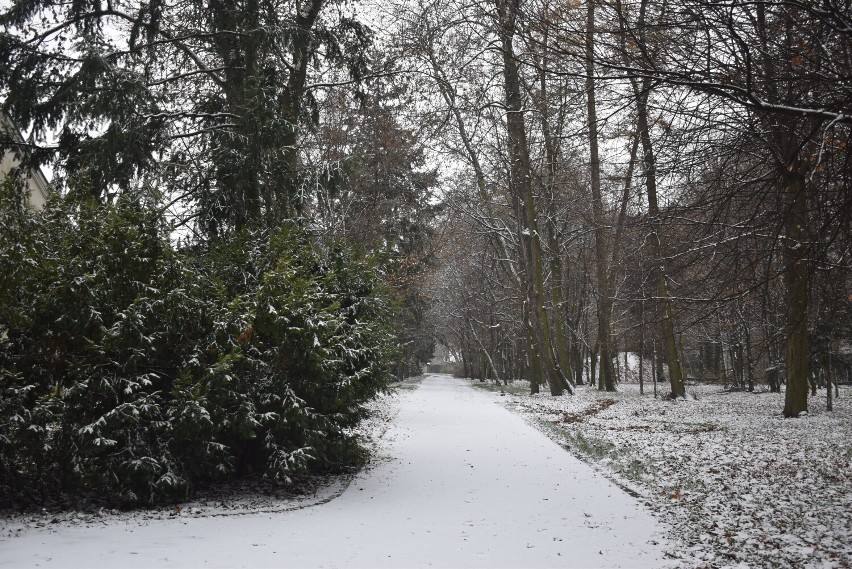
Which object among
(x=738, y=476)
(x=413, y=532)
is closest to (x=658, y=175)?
(x=738, y=476)

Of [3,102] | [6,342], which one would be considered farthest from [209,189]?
[6,342]

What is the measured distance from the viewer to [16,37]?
11.1 metres

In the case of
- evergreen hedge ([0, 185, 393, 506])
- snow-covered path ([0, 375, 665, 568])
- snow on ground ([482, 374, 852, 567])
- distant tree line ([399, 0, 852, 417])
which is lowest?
snow-covered path ([0, 375, 665, 568])

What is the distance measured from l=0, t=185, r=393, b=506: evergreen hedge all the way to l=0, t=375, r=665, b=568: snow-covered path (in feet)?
3.07

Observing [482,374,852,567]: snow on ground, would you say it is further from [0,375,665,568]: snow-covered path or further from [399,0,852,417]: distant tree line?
[399,0,852,417]: distant tree line

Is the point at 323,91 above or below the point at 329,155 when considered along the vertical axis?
above

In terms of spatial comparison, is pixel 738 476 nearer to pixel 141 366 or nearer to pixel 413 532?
pixel 413 532

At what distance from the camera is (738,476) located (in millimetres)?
8227

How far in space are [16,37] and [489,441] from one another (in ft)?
38.2

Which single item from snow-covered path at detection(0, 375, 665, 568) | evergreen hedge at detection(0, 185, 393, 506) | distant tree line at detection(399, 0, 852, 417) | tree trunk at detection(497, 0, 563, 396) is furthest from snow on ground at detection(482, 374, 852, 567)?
tree trunk at detection(497, 0, 563, 396)

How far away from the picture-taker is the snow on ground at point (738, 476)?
5637 mm

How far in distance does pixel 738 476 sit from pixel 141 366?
→ 773 cm

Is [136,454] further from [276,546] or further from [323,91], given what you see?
[323,91]

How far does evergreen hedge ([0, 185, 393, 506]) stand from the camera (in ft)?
22.9
